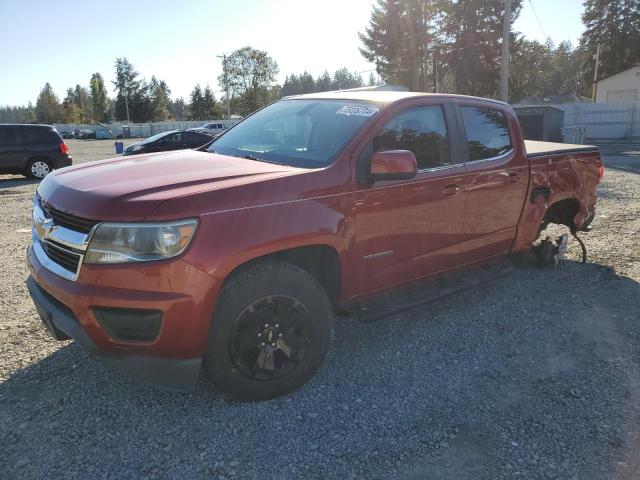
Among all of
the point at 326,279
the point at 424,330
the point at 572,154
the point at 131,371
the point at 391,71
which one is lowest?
the point at 424,330

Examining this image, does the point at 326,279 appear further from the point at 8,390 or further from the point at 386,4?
the point at 386,4

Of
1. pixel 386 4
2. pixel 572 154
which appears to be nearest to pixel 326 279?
pixel 572 154

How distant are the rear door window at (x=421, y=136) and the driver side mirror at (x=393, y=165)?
0.27 metres

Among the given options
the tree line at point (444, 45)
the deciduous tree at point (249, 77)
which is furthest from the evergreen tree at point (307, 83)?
the tree line at point (444, 45)

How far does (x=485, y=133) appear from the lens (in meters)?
4.40

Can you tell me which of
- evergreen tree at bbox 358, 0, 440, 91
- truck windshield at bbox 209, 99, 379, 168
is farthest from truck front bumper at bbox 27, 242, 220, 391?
evergreen tree at bbox 358, 0, 440, 91

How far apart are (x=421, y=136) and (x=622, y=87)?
39.4m

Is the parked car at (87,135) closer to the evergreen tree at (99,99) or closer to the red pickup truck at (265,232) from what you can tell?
the evergreen tree at (99,99)

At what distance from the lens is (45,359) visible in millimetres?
3594

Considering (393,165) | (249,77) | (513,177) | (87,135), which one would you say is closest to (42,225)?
(393,165)

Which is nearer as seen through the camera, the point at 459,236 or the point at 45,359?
the point at 45,359

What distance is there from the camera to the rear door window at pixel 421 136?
11.7ft

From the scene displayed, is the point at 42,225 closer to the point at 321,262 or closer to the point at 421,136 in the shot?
the point at 321,262

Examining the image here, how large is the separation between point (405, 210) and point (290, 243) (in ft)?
3.38
